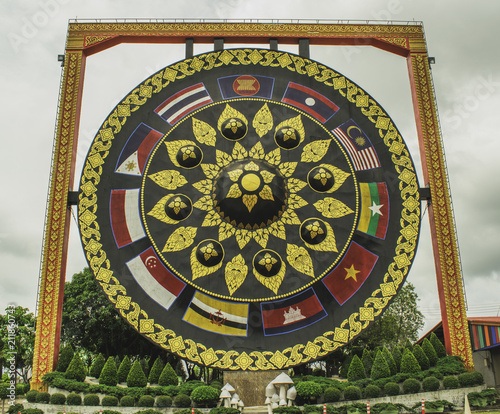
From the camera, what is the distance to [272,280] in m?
17.7

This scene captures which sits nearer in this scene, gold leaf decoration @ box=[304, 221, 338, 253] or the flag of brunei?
the flag of brunei

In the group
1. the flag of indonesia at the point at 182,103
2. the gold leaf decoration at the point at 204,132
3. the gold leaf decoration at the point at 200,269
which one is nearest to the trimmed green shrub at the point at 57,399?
the gold leaf decoration at the point at 200,269

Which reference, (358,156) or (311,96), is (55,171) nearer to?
(311,96)

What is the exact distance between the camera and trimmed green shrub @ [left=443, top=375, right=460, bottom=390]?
16078 mm

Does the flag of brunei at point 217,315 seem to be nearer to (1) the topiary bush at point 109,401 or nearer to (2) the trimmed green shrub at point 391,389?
(1) the topiary bush at point 109,401

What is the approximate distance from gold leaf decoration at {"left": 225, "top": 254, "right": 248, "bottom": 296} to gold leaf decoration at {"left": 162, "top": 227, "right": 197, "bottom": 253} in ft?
5.66

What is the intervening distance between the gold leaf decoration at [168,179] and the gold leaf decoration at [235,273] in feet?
11.8

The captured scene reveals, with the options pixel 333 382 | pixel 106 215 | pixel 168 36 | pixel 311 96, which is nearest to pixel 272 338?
pixel 333 382

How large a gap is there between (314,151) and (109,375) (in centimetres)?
1130

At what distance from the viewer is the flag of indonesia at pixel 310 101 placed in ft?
64.3

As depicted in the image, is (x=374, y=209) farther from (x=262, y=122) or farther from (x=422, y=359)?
(x=422, y=359)

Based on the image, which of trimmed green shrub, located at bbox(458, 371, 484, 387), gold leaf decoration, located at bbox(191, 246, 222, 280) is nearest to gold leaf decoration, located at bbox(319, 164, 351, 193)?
gold leaf decoration, located at bbox(191, 246, 222, 280)

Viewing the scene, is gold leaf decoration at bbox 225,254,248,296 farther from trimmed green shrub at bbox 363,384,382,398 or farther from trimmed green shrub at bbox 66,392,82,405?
trimmed green shrub at bbox 66,392,82,405

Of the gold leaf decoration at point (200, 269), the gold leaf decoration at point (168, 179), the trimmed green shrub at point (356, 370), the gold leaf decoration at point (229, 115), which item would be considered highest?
the gold leaf decoration at point (229, 115)
